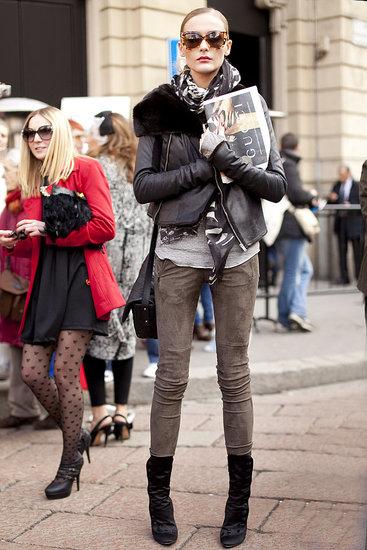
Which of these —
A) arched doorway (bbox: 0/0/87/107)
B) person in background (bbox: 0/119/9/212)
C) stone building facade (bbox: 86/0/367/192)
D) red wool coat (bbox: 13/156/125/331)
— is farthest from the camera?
stone building facade (bbox: 86/0/367/192)

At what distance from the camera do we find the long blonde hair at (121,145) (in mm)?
5211

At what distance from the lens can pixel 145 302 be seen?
3598 millimetres

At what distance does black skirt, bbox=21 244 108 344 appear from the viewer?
4.12m

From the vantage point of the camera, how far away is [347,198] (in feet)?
45.5

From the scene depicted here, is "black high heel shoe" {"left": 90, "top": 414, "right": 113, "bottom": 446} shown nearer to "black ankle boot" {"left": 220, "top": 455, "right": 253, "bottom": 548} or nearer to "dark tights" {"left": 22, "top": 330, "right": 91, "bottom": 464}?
"dark tights" {"left": 22, "top": 330, "right": 91, "bottom": 464}

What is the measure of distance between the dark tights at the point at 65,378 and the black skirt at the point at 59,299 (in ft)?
0.18

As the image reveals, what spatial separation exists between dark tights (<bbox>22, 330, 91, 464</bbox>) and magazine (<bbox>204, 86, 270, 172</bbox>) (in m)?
1.29

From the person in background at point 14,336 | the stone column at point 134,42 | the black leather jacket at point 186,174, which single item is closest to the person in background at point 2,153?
the person in background at point 14,336

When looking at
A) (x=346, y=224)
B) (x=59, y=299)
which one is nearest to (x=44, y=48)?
(x=346, y=224)

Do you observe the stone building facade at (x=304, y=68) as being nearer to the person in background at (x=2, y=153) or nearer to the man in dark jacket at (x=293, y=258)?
the man in dark jacket at (x=293, y=258)

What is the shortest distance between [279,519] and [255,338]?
4.46 meters

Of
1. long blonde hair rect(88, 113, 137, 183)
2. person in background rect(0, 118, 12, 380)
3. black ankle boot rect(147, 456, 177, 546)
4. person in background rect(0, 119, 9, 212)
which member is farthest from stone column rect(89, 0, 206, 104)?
black ankle boot rect(147, 456, 177, 546)

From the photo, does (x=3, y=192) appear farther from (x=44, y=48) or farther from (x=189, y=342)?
(x=44, y=48)

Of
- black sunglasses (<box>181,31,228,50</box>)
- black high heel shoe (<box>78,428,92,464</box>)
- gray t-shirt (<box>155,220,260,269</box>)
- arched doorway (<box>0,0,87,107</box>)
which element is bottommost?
black high heel shoe (<box>78,428,92,464</box>)
